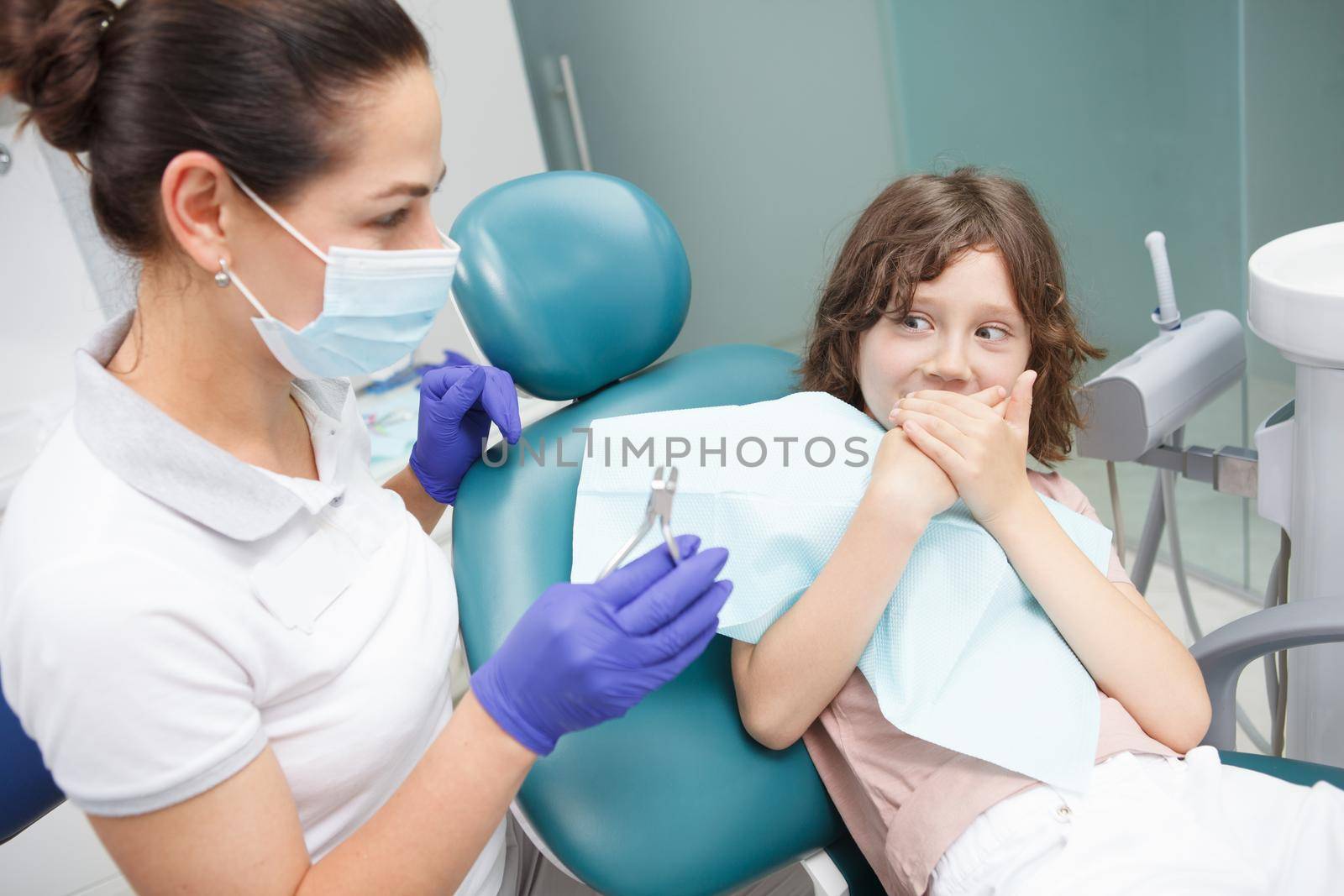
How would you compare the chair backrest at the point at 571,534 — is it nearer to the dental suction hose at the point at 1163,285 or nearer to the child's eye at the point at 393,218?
the child's eye at the point at 393,218

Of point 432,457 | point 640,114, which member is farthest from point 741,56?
point 432,457

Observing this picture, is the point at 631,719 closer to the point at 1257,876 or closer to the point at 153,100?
the point at 1257,876

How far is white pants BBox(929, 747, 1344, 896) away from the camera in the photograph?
892 mm

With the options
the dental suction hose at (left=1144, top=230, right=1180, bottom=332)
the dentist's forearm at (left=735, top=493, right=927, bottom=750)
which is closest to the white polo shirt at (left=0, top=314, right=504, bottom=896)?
the dentist's forearm at (left=735, top=493, right=927, bottom=750)

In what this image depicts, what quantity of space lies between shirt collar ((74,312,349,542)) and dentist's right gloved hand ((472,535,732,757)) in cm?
27

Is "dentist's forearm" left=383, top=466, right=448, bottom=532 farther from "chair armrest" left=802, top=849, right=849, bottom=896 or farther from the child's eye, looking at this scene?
"chair armrest" left=802, top=849, right=849, bottom=896

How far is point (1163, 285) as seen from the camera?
1.37 metres

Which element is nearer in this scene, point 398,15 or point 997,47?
point 398,15

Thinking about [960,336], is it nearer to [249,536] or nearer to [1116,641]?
[1116,641]

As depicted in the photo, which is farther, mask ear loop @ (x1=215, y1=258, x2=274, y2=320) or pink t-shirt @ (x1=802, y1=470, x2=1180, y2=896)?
pink t-shirt @ (x1=802, y1=470, x2=1180, y2=896)

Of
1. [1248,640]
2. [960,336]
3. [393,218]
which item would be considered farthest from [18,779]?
[1248,640]

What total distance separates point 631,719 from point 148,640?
1.68ft

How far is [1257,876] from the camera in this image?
2.94ft

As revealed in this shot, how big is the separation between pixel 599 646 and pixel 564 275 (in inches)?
19.9
